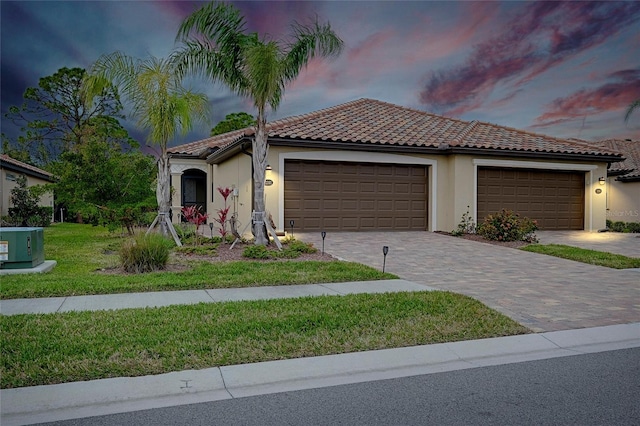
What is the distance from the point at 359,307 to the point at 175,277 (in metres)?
3.76

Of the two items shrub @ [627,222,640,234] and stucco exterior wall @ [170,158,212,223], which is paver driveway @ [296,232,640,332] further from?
shrub @ [627,222,640,234]

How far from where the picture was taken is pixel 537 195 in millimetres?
19594

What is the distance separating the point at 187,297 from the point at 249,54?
7200 millimetres

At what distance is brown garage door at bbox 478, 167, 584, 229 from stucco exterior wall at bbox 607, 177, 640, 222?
607 cm

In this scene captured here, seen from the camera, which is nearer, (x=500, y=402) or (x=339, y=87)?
(x=500, y=402)

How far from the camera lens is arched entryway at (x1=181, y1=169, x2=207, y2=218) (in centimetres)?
2730

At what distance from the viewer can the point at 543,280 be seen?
9.41 meters

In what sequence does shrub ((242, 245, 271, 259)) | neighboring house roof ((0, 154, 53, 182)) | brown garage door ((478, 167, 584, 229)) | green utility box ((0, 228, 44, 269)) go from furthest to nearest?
neighboring house roof ((0, 154, 53, 182)), brown garage door ((478, 167, 584, 229)), shrub ((242, 245, 271, 259)), green utility box ((0, 228, 44, 269))

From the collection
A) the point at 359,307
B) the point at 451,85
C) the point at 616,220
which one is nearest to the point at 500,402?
the point at 359,307

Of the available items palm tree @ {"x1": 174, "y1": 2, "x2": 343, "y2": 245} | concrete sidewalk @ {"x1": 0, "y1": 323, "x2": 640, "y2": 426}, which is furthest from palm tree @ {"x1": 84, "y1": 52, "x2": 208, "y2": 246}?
concrete sidewalk @ {"x1": 0, "y1": 323, "x2": 640, "y2": 426}

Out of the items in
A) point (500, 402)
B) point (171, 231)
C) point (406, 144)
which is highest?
point (406, 144)

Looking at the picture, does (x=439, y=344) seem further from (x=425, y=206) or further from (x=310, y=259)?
(x=425, y=206)

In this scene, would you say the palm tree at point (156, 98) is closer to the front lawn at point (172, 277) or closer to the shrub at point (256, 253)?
the shrub at point (256, 253)

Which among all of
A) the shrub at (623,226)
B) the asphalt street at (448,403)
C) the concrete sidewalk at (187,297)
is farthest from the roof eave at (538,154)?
the asphalt street at (448,403)
